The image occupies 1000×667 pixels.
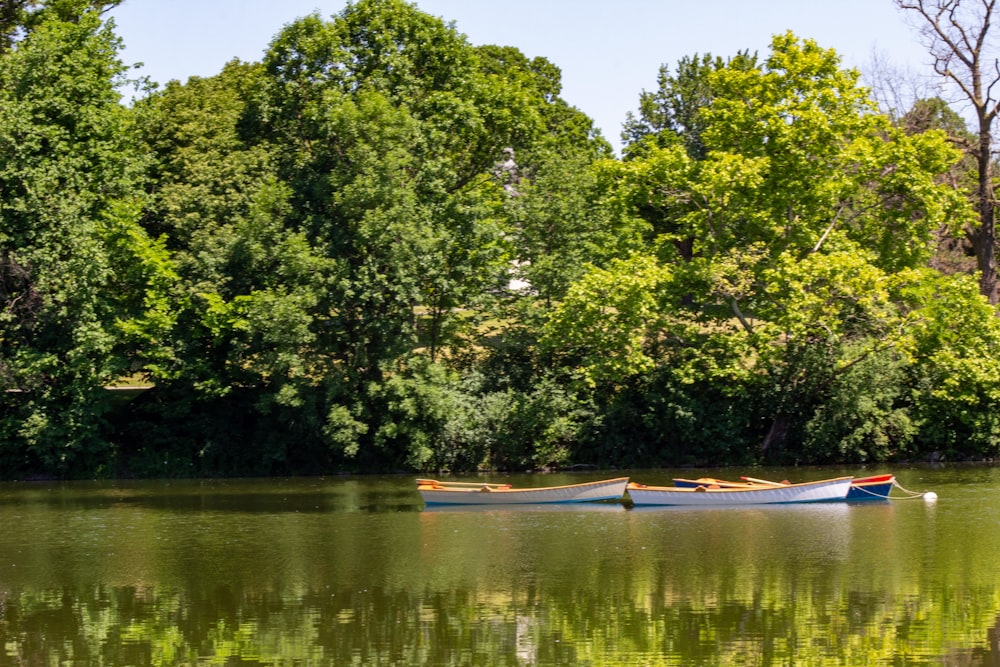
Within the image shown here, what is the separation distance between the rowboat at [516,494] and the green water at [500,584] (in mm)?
557

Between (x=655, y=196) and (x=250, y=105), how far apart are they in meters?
15.1

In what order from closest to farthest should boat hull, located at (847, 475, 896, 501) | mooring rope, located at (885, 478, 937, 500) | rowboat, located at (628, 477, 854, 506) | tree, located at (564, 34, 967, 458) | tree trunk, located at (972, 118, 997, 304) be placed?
mooring rope, located at (885, 478, 937, 500), rowboat, located at (628, 477, 854, 506), boat hull, located at (847, 475, 896, 501), tree, located at (564, 34, 967, 458), tree trunk, located at (972, 118, 997, 304)

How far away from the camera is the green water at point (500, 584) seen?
18.7 metres

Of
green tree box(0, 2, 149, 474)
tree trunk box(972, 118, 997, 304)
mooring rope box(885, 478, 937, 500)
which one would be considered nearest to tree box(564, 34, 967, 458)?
tree trunk box(972, 118, 997, 304)

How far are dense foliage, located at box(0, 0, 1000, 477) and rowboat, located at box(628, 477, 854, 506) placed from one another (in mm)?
8235

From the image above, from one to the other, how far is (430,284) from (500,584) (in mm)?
21650

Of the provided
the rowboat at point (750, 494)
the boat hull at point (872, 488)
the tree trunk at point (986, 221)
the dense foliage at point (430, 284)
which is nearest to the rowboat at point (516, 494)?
the rowboat at point (750, 494)

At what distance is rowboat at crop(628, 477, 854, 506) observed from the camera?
34.2 metres

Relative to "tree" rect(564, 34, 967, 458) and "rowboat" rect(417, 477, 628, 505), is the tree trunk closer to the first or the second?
A: "tree" rect(564, 34, 967, 458)

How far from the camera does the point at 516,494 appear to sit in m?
35.5

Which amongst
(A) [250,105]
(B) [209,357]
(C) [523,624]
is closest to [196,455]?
(B) [209,357]

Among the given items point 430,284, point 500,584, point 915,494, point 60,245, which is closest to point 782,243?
point 915,494

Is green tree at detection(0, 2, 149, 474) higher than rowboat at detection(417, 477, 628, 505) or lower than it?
higher

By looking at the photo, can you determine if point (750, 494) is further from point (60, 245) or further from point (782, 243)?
point (60, 245)
